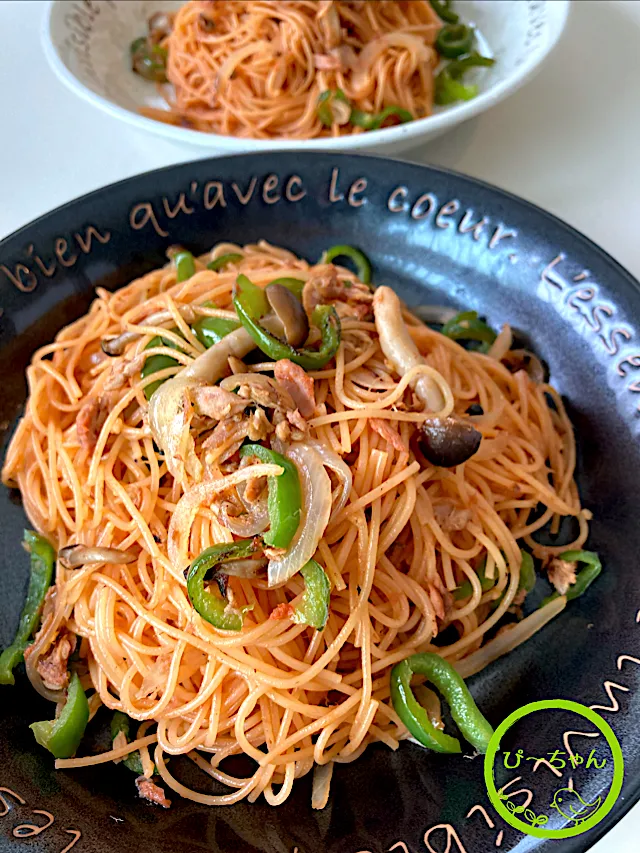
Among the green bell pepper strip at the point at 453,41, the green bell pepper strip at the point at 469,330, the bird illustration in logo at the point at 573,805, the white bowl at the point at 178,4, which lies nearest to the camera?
the bird illustration in logo at the point at 573,805

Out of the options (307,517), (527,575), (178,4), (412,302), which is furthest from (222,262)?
(178,4)

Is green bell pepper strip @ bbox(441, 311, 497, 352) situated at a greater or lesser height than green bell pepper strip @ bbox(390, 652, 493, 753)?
greater

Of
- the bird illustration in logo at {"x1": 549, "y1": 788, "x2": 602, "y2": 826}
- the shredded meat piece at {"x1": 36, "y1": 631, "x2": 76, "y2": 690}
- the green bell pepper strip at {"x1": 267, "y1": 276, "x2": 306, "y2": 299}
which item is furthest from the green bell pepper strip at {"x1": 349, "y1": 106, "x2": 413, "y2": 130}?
the bird illustration in logo at {"x1": 549, "y1": 788, "x2": 602, "y2": 826}

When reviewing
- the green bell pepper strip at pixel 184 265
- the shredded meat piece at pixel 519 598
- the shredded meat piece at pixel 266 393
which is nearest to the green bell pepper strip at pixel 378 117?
the green bell pepper strip at pixel 184 265

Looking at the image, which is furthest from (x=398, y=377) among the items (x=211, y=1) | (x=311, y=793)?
(x=211, y=1)

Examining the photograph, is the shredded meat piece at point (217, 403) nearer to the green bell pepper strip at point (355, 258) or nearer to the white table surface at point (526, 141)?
the green bell pepper strip at point (355, 258)

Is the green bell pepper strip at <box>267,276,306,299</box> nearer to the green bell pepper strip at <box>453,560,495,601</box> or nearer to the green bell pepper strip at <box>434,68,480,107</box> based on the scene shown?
the green bell pepper strip at <box>453,560,495,601</box>

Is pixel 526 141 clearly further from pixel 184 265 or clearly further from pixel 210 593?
pixel 210 593
